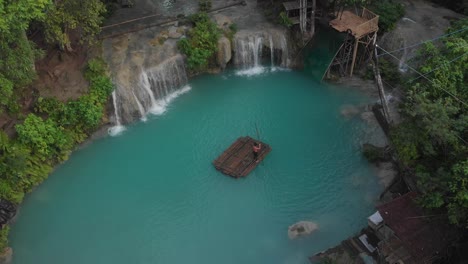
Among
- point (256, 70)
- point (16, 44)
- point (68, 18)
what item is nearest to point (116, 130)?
point (68, 18)

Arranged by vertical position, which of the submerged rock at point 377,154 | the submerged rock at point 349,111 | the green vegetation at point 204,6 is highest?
the green vegetation at point 204,6

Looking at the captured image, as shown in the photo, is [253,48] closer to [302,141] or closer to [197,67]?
[197,67]

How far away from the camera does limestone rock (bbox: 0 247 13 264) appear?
18.9 metres

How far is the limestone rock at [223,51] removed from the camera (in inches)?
1102

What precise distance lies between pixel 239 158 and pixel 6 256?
12.0m

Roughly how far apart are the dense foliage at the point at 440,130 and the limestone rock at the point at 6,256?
18131mm

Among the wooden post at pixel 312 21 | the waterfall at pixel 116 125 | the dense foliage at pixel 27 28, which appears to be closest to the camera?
the dense foliage at pixel 27 28

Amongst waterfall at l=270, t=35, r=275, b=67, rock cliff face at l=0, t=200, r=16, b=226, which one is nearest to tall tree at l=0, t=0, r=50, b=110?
rock cliff face at l=0, t=200, r=16, b=226

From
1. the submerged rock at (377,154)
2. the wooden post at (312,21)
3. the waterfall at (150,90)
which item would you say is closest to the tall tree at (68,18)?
the waterfall at (150,90)

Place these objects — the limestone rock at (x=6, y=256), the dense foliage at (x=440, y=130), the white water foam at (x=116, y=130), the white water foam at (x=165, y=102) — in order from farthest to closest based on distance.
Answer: the white water foam at (x=165, y=102), the white water foam at (x=116, y=130), the limestone rock at (x=6, y=256), the dense foliage at (x=440, y=130)

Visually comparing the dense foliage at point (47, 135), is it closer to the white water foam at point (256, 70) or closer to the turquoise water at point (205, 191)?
the turquoise water at point (205, 191)

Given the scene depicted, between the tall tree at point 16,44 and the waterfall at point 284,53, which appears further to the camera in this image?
the waterfall at point 284,53

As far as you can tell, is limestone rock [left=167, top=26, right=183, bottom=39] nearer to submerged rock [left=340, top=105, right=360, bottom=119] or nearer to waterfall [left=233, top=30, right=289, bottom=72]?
waterfall [left=233, top=30, right=289, bottom=72]

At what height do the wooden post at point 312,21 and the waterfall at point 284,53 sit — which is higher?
the wooden post at point 312,21
